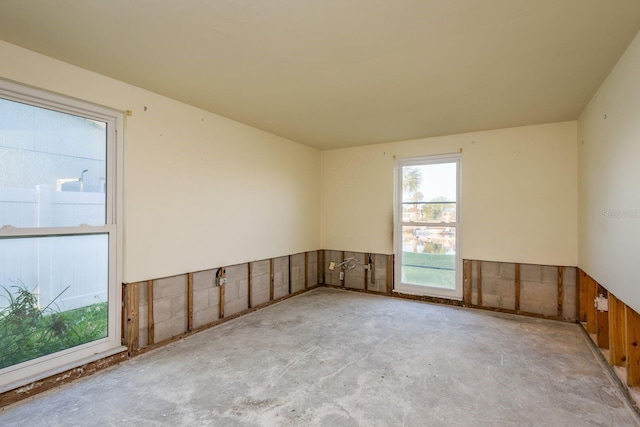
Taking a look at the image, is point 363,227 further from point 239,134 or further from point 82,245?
point 82,245

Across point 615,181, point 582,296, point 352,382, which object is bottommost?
point 352,382

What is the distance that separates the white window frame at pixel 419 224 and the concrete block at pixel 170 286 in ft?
10.7

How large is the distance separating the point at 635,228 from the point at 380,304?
123 inches

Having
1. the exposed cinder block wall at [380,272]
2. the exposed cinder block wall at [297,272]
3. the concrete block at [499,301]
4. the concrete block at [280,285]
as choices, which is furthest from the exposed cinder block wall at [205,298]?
the concrete block at [499,301]

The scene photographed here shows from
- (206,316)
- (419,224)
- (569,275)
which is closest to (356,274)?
(419,224)

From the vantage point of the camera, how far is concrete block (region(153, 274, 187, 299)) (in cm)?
318

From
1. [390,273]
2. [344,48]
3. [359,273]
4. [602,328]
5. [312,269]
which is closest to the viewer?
[344,48]

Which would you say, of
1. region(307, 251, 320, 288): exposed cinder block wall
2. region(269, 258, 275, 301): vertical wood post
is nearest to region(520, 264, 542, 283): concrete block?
region(307, 251, 320, 288): exposed cinder block wall

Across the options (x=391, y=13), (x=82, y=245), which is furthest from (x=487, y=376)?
(x=82, y=245)

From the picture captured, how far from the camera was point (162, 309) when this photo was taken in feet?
10.6

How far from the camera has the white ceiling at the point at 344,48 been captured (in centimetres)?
186

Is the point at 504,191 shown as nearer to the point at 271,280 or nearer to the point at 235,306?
the point at 271,280

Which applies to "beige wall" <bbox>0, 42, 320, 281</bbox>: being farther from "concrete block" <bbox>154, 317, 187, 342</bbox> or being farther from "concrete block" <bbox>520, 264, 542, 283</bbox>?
"concrete block" <bbox>520, 264, 542, 283</bbox>

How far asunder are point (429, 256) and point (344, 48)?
11.8 ft
